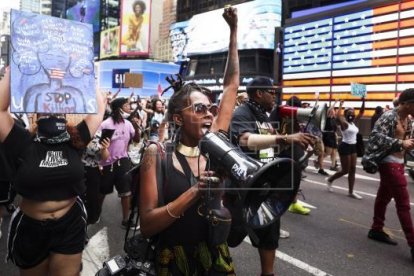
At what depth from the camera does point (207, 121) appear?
190cm

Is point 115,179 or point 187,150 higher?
point 187,150

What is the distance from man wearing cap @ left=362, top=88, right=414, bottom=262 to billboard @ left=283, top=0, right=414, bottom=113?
10.2 meters

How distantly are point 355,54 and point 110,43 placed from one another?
1796 inches

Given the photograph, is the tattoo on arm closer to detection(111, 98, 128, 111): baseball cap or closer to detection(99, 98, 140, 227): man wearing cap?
detection(99, 98, 140, 227): man wearing cap

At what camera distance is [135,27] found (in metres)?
51.7

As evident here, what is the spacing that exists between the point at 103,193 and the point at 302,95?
60.2 feet

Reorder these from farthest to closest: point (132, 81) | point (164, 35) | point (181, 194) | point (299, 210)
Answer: point (164, 35), point (132, 81), point (299, 210), point (181, 194)

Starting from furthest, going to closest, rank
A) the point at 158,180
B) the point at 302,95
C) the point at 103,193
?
1. the point at 302,95
2. the point at 103,193
3. the point at 158,180

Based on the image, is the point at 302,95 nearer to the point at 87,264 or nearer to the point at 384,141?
the point at 384,141

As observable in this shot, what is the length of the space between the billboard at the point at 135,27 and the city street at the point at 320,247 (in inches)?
1845

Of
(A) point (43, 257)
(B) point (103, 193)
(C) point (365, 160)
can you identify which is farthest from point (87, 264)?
A: (C) point (365, 160)

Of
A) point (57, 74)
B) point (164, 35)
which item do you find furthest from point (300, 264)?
point (164, 35)

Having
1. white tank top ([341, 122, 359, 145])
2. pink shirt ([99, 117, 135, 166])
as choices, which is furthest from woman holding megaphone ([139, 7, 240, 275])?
white tank top ([341, 122, 359, 145])

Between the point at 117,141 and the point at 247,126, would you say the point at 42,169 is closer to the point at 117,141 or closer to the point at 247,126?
the point at 247,126
